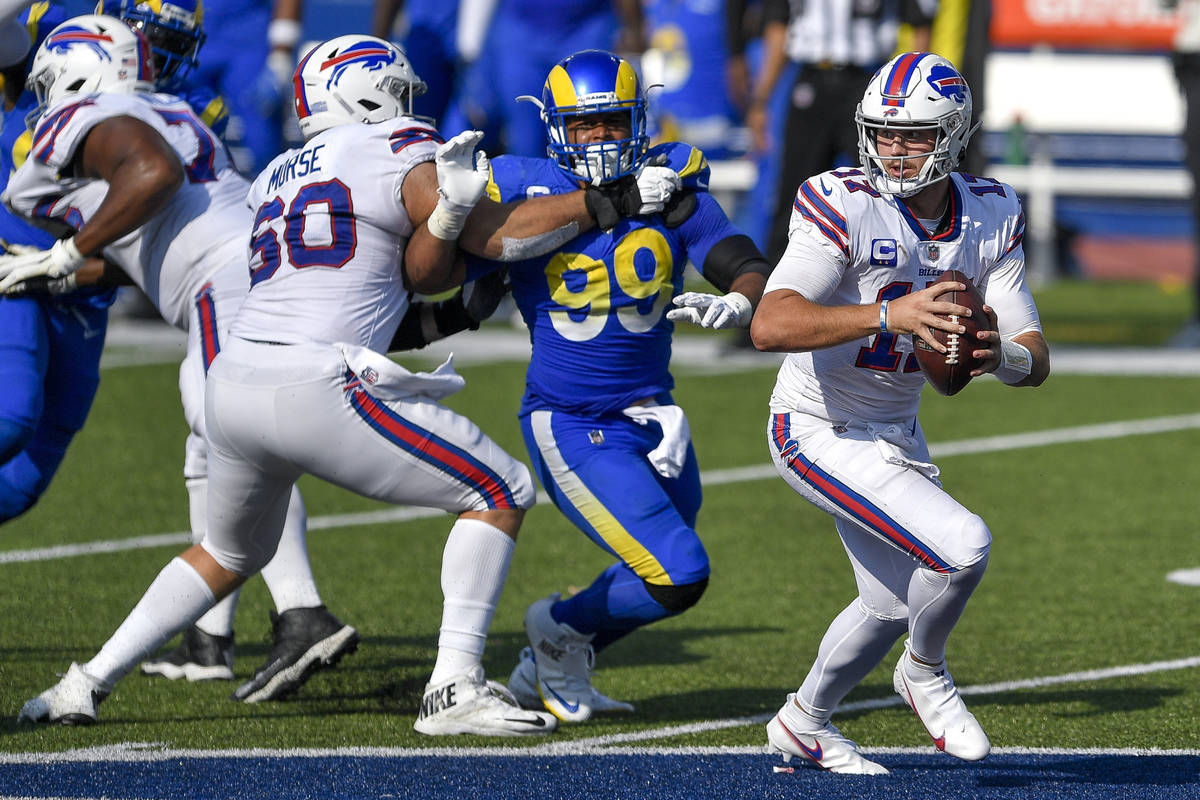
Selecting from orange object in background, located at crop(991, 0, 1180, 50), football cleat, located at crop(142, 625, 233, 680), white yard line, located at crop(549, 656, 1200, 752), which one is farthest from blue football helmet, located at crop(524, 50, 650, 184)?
orange object in background, located at crop(991, 0, 1180, 50)

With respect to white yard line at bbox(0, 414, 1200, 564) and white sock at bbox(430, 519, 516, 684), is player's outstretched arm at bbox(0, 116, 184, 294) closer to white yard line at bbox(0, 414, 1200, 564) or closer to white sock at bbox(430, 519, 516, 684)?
white sock at bbox(430, 519, 516, 684)

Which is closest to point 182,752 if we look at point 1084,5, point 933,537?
point 933,537

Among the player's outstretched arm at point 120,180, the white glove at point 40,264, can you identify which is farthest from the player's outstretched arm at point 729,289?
the white glove at point 40,264

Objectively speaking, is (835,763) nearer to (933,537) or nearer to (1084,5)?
(933,537)

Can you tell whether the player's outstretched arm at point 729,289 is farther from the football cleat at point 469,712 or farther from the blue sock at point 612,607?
the football cleat at point 469,712

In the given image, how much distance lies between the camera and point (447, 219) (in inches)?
171

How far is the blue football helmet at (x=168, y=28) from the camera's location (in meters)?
5.61

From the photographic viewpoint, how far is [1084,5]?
Result: 2119 centimetres

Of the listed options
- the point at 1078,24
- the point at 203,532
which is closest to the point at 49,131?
the point at 203,532

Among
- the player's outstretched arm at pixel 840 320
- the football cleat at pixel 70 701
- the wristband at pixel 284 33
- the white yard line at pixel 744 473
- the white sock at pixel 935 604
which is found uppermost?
the player's outstretched arm at pixel 840 320

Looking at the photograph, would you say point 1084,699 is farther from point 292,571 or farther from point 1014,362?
point 292,571

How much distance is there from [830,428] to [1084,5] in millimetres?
18152

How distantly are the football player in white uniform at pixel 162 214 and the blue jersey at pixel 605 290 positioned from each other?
0.84m

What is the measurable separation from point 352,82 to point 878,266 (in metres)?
1.42
